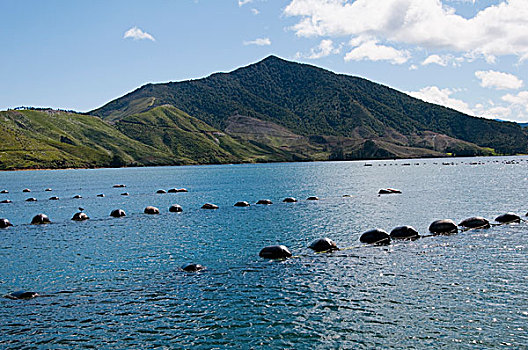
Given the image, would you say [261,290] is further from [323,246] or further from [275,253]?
[323,246]

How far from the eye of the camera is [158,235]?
54781mm

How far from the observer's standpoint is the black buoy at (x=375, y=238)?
148 ft

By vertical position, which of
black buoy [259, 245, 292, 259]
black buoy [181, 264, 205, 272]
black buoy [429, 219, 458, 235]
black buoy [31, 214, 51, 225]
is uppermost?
black buoy [429, 219, 458, 235]

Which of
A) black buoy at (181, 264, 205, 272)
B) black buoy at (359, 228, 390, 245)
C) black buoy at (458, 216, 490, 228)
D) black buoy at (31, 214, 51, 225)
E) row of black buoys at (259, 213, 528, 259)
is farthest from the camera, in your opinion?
black buoy at (31, 214, 51, 225)

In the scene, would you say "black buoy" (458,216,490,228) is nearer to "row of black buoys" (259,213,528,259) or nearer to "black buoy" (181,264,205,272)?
"row of black buoys" (259,213,528,259)

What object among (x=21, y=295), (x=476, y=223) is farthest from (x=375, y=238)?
(x=21, y=295)

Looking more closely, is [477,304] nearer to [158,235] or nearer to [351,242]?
[351,242]

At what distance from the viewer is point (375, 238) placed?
1786 inches

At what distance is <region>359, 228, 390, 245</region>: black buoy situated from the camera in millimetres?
45156

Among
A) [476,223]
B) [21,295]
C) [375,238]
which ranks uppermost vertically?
[476,223]

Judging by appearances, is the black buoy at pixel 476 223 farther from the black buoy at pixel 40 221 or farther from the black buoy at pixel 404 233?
the black buoy at pixel 40 221

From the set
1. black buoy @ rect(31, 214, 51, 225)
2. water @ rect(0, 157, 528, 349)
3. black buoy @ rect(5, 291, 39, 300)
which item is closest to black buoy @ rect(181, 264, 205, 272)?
water @ rect(0, 157, 528, 349)

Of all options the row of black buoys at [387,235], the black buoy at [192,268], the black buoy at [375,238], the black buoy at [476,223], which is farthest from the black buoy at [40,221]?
the black buoy at [476,223]

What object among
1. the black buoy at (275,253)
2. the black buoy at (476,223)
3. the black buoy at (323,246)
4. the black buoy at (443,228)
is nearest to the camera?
the black buoy at (275,253)
